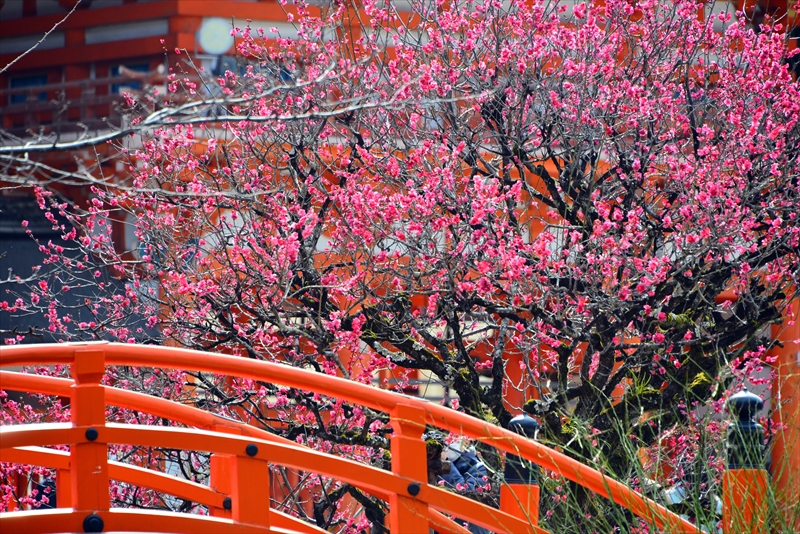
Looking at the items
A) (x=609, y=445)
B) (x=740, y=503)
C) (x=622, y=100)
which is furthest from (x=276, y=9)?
(x=740, y=503)

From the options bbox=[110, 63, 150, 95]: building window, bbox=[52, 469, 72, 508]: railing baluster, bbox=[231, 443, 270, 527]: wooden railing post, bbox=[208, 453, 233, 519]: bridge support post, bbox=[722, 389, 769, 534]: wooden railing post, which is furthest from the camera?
bbox=[110, 63, 150, 95]: building window

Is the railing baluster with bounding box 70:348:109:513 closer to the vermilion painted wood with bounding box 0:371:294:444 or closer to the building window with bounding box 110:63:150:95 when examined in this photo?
the vermilion painted wood with bounding box 0:371:294:444

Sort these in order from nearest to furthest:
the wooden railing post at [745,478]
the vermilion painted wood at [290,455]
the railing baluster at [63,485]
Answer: the vermilion painted wood at [290,455] → the wooden railing post at [745,478] → the railing baluster at [63,485]

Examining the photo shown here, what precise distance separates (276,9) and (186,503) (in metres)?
7.59

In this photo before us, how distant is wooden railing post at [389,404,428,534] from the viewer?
123 inches

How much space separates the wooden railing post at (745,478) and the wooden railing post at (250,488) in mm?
1494

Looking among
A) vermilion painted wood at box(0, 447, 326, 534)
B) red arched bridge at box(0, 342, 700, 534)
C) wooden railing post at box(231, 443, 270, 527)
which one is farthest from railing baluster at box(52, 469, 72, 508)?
wooden railing post at box(231, 443, 270, 527)

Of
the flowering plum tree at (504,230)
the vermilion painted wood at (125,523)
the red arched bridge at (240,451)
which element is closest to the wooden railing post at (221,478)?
the red arched bridge at (240,451)

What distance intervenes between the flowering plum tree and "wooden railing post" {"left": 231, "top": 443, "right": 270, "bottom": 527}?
1.77 meters

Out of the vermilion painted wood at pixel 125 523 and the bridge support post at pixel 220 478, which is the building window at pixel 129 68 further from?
the vermilion painted wood at pixel 125 523

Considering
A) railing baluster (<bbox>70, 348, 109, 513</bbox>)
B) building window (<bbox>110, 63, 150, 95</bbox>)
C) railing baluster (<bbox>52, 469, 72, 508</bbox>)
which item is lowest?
railing baluster (<bbox>52, 469, 72, 508</bbox>)

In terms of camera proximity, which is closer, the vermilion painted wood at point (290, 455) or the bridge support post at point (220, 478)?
the vermilion painted wood at point (290, 455)

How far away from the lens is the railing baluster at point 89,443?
2861 mm

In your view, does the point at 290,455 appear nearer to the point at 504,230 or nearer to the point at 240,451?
the point at 240,451
